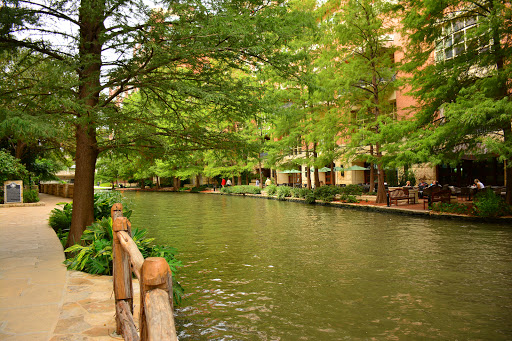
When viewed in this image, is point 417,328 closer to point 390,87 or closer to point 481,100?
point 481,100

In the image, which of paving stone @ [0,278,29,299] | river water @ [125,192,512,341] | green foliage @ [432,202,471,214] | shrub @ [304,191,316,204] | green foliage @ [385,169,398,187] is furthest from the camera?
green foliage @ [385,169,398,187]

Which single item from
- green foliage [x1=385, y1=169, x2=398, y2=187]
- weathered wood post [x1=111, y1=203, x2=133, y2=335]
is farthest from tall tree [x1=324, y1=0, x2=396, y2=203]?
weathered wood post [x1=111, y1=203, x2=133, y2=335]

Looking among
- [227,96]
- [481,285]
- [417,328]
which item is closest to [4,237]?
[227,96]

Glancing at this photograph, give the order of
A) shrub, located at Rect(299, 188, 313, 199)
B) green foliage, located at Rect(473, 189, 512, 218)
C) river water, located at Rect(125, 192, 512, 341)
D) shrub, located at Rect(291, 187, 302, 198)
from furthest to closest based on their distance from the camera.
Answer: shrub, located at Rect(291, 187, 302, 198) → shrub, located at Rect(299, 188, 313, 199) → green foliage, located at Rect(473, 189, 512, 218) → river water, located at Rect(125, 192, 512, 341)

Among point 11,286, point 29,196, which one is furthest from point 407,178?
point 11,286

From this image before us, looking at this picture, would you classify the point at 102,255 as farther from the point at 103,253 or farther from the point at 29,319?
the point at 29,319

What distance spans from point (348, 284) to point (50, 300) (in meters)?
4.96

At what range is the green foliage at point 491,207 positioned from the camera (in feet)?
45.6

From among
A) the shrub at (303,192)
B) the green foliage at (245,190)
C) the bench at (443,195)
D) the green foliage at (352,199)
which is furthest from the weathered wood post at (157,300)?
the green foliage at (245,190)

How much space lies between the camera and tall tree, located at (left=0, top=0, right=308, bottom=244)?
6.36m

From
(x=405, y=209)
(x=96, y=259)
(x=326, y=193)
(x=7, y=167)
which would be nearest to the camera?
(x=96, y=259)

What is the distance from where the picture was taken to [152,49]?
6664mm

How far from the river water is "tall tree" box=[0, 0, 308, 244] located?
3.15 m

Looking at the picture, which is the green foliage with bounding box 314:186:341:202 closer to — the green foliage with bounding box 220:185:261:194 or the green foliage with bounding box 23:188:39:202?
the green foliage with bounding box 220:185:261:194
